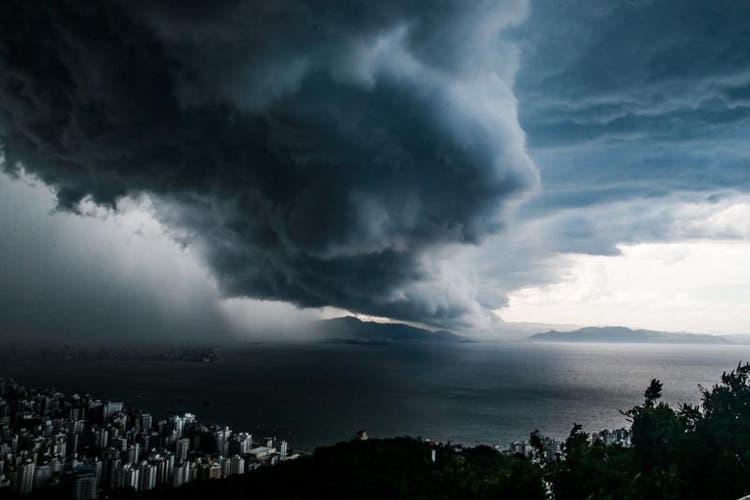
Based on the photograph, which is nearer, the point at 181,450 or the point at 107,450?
the point at 107,450

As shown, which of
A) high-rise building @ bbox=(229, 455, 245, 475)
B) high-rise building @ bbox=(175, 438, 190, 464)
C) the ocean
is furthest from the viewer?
the ocean

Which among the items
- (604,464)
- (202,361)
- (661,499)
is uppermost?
(604,464)

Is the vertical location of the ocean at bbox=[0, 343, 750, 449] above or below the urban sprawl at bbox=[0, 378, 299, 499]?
below

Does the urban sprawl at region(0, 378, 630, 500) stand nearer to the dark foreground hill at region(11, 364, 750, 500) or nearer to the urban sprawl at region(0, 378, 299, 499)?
the urban sprawl at region(0, 378, 299, 499)

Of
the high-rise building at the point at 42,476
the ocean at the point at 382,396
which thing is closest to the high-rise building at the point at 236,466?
the high-rise building at the point at 42,476

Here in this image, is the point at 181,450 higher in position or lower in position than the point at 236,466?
lower

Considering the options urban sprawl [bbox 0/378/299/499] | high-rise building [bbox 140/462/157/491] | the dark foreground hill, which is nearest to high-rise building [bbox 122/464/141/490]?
urban sprawl [bbox 0/378/299/499]

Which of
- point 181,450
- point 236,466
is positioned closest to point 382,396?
point 181,450

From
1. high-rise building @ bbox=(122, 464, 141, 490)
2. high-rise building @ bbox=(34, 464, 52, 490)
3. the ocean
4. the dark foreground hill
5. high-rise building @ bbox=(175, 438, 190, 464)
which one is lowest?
the ocean

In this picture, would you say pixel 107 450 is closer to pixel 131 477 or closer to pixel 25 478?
pixel 131 477

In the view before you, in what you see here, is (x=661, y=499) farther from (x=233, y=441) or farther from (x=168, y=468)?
(x=233, y=441)

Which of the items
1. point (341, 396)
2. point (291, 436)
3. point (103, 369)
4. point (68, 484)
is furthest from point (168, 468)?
point (103, 369)
